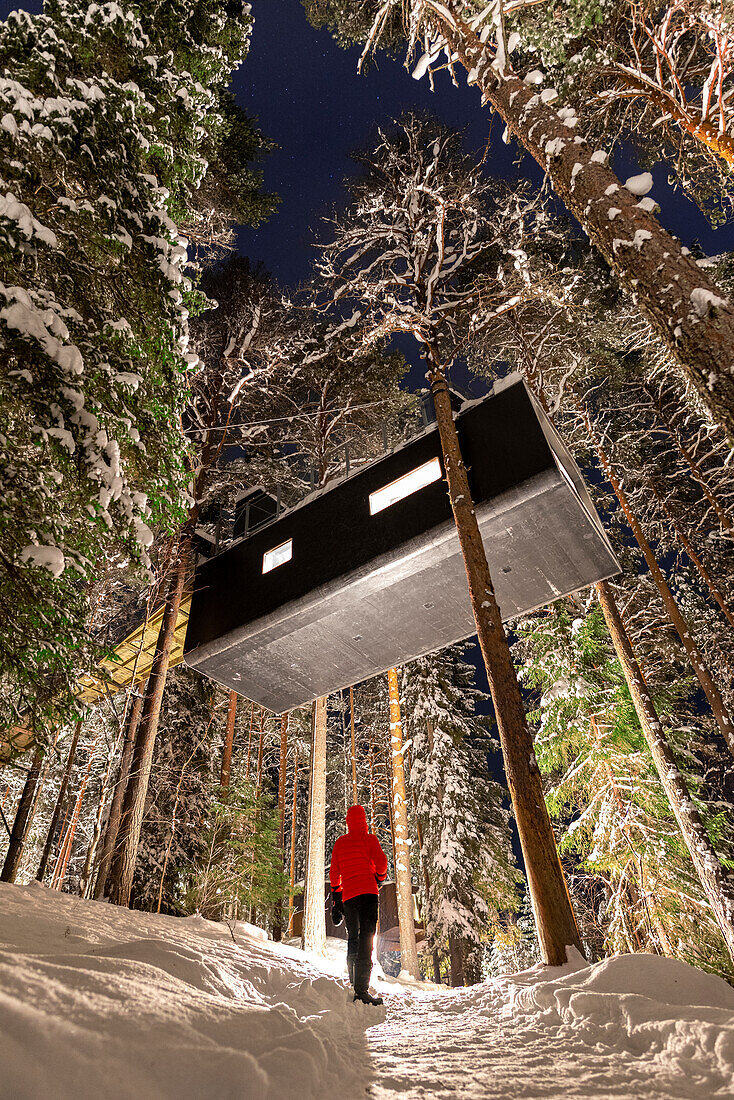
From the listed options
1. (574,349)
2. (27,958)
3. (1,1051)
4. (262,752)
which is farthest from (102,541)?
(262,752)

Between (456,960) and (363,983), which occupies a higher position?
(456,960)

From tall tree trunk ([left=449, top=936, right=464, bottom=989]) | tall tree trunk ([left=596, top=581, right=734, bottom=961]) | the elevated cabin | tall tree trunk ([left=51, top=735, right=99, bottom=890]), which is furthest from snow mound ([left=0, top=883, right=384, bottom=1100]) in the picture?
tall tree trunk ([left=51, top=735, right=99, bottom=890])

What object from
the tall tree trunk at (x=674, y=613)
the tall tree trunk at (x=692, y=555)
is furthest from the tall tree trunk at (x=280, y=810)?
the tall tree trunk at (x=692, y=555)

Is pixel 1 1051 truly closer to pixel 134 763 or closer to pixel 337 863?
pixel 337 863

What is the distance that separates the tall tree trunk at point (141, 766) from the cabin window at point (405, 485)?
4.21 metres

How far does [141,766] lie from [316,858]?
16.8ft

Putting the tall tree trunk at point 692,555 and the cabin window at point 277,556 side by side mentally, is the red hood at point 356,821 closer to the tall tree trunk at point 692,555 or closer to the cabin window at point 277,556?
the cabin window at point 277,556

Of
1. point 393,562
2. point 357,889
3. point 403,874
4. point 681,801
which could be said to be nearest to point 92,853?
point 403,874

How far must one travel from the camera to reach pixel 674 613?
13.4 metres

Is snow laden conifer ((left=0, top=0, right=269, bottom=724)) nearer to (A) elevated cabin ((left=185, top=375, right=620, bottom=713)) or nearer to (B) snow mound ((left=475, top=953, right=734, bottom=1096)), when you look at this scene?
(A) elevated cabin ((left=185, top=375, right=620, bottom=713))

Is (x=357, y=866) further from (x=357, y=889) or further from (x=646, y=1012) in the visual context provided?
(x=646, y=1012)

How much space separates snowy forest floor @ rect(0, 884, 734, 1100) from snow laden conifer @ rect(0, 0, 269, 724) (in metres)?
2.72

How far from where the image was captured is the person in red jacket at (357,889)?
5809 mm

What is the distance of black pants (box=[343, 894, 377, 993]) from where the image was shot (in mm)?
→ 5621
